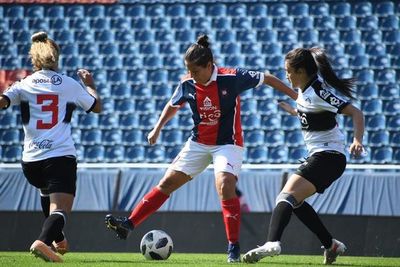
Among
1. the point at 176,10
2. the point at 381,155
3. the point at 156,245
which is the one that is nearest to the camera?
the point at 156,245

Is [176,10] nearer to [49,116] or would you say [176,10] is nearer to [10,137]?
[10,137]

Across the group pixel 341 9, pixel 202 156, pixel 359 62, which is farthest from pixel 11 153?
pixel 202 156

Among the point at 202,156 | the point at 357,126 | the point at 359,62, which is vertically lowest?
the point at 202,156

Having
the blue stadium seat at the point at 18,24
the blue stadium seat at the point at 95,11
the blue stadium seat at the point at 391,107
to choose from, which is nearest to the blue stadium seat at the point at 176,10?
the blue stadium seat at the point at 95,11

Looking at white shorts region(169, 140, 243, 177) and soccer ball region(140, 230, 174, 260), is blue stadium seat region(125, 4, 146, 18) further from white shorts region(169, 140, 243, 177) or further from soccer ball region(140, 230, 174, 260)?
soccer ball region(140, 230, 174, 260)

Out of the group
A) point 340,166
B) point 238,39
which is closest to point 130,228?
point 340,166

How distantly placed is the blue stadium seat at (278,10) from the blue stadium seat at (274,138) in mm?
2693

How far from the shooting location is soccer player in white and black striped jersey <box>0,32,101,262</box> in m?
7.22

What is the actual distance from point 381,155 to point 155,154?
13.2 ft

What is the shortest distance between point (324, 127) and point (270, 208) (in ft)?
13.3

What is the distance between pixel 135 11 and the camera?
17766 millimetres

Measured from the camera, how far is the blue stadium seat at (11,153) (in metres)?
16.1

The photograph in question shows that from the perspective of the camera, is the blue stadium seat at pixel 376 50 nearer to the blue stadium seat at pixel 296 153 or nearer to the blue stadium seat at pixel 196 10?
the blue stadium seat at pixel 296 153

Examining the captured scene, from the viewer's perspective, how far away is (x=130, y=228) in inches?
307
